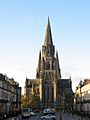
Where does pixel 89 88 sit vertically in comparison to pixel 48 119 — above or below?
above

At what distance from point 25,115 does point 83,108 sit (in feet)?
182

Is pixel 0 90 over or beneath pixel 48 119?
over

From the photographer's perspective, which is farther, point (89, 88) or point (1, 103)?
point (89, 88)

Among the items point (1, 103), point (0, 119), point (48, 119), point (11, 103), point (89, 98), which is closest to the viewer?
point (48, 119)

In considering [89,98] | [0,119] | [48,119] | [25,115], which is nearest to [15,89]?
[89,98]

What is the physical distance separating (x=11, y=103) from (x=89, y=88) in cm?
3237

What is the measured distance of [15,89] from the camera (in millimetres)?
183125

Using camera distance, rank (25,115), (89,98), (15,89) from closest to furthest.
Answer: (25,115)
(89,98)
(15,89)

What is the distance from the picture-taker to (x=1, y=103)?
396ft

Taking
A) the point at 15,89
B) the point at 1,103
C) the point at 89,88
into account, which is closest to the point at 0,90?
the point at 1,103

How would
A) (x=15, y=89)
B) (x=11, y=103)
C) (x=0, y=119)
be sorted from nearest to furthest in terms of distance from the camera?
(x=0, y=119) → (x=11, y=103) → (x=15, y=89)

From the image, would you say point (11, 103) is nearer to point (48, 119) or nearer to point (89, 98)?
point (89, 98)

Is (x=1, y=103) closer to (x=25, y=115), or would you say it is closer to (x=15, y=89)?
(x=25, y=115)

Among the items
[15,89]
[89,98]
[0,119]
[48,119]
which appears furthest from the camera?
[15,89]
